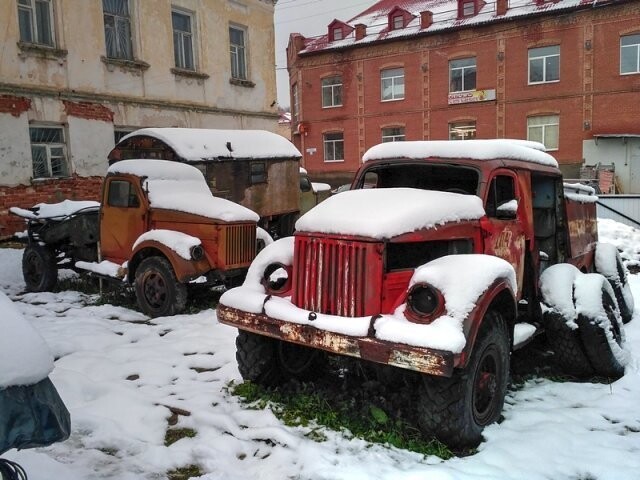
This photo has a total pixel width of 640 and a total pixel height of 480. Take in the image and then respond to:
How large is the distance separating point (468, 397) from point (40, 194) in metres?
11.5

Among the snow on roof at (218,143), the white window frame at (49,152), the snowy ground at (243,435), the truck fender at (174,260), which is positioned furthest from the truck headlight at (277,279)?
the white window frame at (49,152)

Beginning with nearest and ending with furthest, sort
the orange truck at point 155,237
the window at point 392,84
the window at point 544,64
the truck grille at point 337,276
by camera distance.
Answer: the truck grille at point 337,276 → the orange truck at point 155,237 → the window at point 544,64 → the window at point 392,84

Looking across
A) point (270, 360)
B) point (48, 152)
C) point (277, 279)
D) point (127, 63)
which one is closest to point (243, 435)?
point (270, 360)

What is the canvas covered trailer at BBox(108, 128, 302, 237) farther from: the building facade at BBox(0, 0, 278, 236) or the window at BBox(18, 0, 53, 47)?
the window at BBox(18, 0, 53, 47)

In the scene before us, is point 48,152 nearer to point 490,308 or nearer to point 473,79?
point 490,308

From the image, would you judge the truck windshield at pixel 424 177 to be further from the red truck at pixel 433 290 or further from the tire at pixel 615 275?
the tire at pixel 615 275

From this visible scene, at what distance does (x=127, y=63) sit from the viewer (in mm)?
14086

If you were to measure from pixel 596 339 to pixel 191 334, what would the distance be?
161 inches

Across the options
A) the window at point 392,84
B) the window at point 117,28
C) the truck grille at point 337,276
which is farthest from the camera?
the window at point 392,84

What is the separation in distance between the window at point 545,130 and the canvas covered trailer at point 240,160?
718 inches

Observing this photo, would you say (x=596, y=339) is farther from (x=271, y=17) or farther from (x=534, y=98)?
(x=534, y=98)

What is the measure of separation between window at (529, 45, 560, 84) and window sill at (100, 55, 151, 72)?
18619 mm

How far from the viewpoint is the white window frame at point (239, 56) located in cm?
1770

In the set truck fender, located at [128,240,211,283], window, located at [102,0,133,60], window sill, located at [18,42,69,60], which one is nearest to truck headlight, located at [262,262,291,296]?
truck fender, located at [128,240,211,283]
